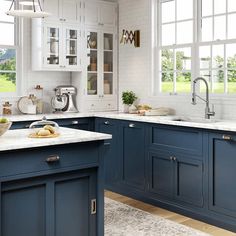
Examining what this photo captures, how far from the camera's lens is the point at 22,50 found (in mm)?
6016

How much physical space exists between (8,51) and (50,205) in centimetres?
335

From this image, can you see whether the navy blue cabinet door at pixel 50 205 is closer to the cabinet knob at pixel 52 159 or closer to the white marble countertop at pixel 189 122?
the cabinet knob at pixel 52 159

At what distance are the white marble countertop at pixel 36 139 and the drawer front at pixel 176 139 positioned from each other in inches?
57.4

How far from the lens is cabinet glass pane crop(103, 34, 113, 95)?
21.6ft

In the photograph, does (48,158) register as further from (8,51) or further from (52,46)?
(8,51)

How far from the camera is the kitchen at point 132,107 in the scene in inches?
138

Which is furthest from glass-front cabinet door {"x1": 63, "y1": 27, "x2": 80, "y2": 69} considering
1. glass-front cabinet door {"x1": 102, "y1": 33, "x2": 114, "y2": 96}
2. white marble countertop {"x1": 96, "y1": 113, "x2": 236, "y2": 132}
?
white marble countertop {"x1": 96, "y1": 113, "x2": 236, "y2": 132}

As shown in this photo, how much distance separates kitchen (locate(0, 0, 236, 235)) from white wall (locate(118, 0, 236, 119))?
2cm

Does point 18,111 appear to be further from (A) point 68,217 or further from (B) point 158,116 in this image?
(A) point 68,217

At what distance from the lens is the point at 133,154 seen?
5438mm

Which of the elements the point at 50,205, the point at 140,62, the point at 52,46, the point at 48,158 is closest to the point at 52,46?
the point at 52,46

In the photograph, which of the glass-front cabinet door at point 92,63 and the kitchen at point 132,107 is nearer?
the kitchen at point 132,107

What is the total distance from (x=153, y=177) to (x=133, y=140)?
22.2 inches

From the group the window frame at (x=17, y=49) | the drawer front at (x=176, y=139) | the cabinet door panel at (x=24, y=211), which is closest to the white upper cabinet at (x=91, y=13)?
the window frame at (x=17, y=49)
